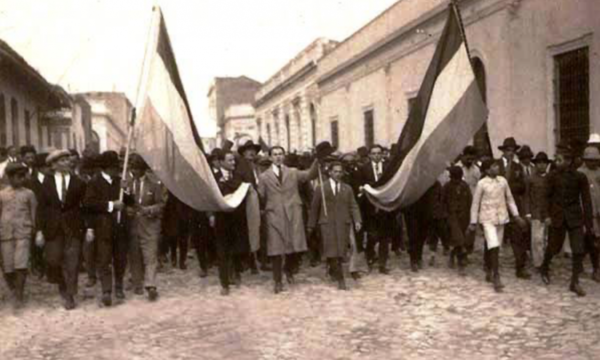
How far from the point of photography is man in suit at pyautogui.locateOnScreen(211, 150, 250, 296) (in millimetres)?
8258

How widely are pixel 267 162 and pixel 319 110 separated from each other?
2060 cm

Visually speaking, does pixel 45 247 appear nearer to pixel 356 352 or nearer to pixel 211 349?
pixel 211 349

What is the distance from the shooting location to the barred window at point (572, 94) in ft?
38.2

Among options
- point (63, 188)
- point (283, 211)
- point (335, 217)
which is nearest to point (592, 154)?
point (335, 217)

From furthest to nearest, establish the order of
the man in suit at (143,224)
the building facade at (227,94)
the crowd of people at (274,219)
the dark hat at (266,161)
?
the building facade at (227,94) → the dark hat at (266,161) → the man in suit at (143,224) → the crowd of people at (274,219)

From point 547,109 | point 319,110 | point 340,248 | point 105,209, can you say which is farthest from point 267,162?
point 319,110

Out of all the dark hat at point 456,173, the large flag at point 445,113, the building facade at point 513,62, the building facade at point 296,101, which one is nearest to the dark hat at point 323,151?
the large flag at point 445,113

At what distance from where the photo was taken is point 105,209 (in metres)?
7.64

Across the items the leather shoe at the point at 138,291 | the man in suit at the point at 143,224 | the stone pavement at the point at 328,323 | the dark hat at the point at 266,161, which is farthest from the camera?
the dark hat at the point at 266,161

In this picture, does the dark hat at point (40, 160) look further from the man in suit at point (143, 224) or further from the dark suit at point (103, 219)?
the dark suit at point (103, 219)

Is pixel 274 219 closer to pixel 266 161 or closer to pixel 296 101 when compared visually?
pixel 266 161

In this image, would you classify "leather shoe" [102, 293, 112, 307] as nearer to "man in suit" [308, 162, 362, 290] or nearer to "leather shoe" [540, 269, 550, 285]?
"man in suit" [308, 162, 362, 290]

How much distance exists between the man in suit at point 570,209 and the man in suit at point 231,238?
3595 mm

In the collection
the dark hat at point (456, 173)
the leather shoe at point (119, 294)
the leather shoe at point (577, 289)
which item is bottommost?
the leather shoe at point (577, 289)
